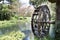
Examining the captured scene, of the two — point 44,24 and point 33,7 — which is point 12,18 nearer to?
point 33,7

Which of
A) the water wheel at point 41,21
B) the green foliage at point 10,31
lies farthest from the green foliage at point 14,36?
the water wheel at point 41,21

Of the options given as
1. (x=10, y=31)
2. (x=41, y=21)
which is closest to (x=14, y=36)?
(x=10, y=31)

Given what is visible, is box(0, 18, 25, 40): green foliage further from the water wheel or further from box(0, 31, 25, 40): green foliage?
the water wheel

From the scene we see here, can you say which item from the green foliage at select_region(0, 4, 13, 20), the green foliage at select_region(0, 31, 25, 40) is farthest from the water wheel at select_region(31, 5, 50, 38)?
the green foliage at select_region(0, 4, 13, 20)

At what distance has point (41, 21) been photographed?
8.19 feet

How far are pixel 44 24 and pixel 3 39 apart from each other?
653 mm

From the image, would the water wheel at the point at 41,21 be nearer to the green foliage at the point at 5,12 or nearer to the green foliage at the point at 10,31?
the green foliage at the point at 10,31

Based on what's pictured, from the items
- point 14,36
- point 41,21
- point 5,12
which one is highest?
point 5,12

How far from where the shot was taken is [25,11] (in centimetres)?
234

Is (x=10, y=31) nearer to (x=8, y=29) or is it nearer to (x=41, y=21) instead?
(x=8, y=29)

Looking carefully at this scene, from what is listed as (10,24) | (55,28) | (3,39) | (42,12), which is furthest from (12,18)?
(55,28)

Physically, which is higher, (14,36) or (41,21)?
(41,21)

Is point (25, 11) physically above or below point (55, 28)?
above

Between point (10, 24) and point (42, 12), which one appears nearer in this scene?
point (10, 24)
